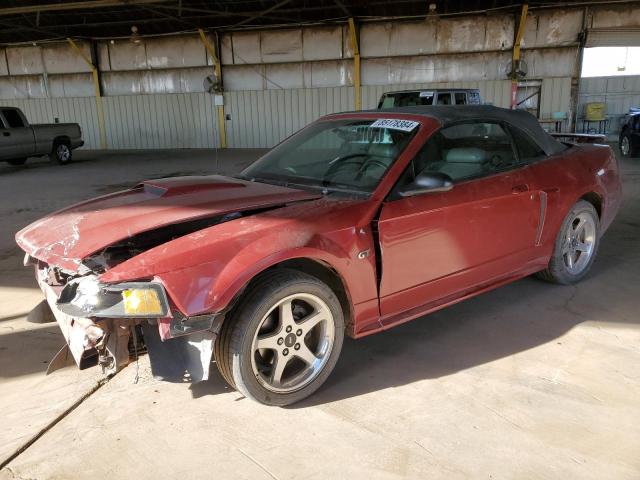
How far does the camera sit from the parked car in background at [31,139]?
45.4ft

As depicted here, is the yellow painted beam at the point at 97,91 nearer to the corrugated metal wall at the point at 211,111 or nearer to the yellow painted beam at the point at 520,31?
the corrugated metal wall at the point at 211,111

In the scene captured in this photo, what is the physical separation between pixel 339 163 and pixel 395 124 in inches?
17.6

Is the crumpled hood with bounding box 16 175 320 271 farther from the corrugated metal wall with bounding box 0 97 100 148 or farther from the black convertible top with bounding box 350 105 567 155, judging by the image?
the corrugated metal wall with bounding box 0 97 100 148

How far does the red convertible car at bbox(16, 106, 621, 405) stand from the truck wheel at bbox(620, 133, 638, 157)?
10596 mm

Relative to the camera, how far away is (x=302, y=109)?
1827 centimetres

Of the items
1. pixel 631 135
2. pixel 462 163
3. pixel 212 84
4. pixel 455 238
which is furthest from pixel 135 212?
pixel 212 84

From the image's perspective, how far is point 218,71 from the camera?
733 inches

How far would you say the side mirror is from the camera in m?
2.88

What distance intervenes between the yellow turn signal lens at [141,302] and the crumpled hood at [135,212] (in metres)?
0.34

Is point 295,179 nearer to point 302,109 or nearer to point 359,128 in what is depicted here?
point 359,128

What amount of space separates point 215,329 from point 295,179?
4.42ft

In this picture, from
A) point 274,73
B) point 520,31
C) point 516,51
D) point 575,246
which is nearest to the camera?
point 575,246

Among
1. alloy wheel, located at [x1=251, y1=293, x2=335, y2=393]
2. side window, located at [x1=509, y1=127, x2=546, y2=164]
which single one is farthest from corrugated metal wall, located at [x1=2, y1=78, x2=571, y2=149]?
alloy wheel, located at [x1=251, y1=293, x2=335, y2=393]

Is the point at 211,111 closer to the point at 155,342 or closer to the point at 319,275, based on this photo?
the point at 319,275
